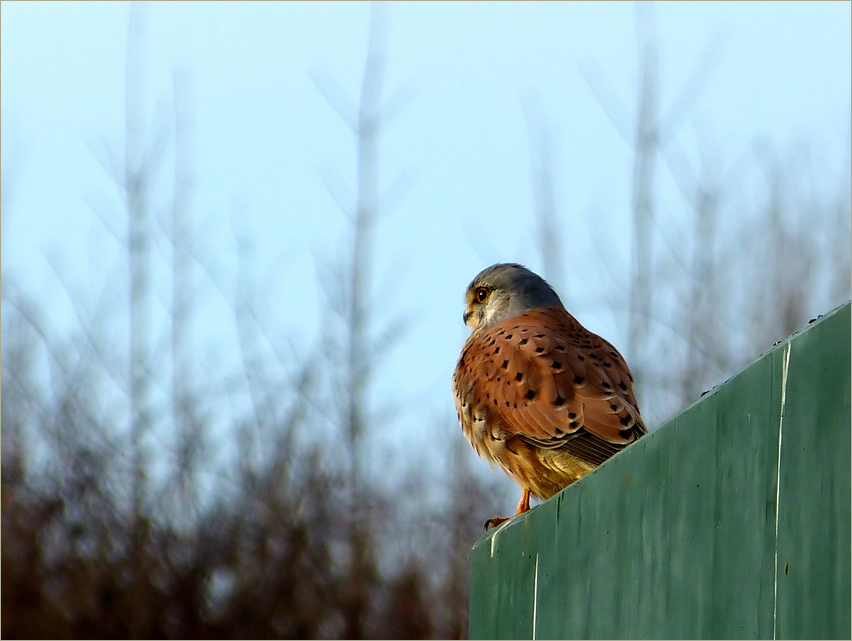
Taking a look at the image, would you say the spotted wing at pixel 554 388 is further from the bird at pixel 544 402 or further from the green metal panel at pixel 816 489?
the green metal panel at pixel 816 489

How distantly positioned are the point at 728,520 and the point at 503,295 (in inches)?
123

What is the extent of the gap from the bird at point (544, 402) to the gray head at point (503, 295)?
10.1 inches

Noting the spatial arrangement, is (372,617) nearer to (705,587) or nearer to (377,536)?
(377,536)

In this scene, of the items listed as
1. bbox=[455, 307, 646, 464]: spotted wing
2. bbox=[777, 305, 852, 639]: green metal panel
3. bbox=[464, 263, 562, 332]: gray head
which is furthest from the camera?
bbox=[464, 263, 562, 332]: gray head

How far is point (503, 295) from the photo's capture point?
17.4 ft

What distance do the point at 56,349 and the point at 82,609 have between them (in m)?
1.66

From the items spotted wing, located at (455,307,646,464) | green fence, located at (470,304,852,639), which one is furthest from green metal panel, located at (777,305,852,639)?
spotted wing, located at (455,307,646,464)

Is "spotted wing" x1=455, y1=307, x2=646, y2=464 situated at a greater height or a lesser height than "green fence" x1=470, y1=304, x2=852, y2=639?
greater

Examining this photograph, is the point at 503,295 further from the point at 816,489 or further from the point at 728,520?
the point at 816,489

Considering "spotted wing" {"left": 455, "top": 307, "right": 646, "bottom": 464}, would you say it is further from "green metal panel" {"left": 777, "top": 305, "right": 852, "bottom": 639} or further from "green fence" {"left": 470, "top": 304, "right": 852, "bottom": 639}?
"green metal panel" {"left": 777, "top": 305, "right": 852, "bottom": 639}

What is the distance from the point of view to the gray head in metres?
5.26

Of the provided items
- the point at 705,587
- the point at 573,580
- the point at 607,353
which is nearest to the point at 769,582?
the point at 705,587

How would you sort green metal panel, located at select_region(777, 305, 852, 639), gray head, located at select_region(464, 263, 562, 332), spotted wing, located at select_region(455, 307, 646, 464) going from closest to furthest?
green metal panel, located at select_region(777, 305, 852, 639) < spotted wing, located at select_region(455, 307, 646, 464) < gray head, located at select_region(464, 263, 562, 332)

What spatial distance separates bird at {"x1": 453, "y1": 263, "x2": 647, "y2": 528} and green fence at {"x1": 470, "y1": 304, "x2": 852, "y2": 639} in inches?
49.6
